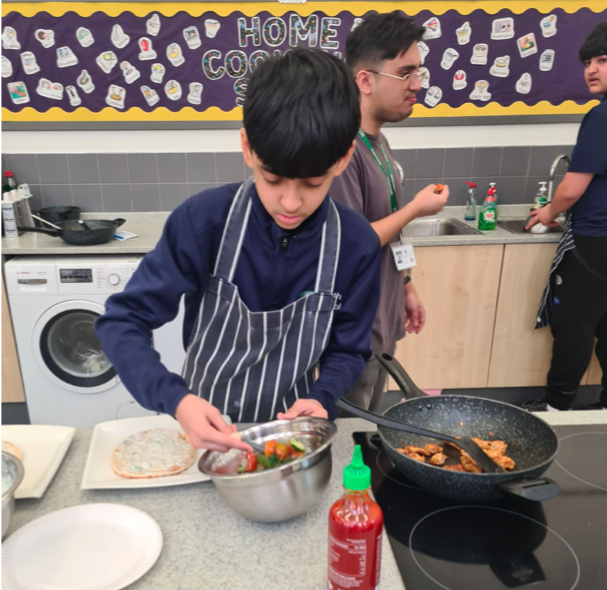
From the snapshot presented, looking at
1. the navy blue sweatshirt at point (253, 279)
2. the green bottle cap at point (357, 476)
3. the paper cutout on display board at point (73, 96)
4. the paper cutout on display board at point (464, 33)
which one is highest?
the paper cutout on display board at point (464, 33)

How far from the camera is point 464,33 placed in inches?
114

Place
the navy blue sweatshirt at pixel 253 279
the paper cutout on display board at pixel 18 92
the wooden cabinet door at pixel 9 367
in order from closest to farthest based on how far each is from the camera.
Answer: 1. the navy blue sweatshirt at pixel 253 279
2. the wooden cabinet door at pixel 9 367
3. the paper cutout on display board at pixel 18 92

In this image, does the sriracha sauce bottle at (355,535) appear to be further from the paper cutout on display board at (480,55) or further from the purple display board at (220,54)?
the paper cutout on display board at (480,55)

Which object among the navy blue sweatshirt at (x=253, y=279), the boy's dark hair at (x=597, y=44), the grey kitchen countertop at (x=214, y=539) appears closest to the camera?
the grey kitchen countertop at (x=214, y=539)

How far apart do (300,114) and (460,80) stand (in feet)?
7.94

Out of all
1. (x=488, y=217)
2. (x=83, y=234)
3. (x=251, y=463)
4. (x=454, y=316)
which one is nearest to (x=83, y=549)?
(x=251, y=463)

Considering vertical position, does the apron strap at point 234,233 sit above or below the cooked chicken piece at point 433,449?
above

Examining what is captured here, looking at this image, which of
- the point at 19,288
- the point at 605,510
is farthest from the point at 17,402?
the point at 605,510

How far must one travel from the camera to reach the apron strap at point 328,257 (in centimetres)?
112

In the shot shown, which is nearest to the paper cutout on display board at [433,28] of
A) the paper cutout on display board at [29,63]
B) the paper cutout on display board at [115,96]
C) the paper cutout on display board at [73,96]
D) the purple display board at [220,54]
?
the purple display board at [220,54]

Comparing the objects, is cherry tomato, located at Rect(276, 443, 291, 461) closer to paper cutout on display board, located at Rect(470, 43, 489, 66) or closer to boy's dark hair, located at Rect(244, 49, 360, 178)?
boy's dark hair, located at Rect(244, 49, 360, 178)

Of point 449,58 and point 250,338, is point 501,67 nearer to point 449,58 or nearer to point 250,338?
point 449,58

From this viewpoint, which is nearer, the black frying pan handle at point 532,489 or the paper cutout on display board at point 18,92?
the black frying pan handle at point 532,489

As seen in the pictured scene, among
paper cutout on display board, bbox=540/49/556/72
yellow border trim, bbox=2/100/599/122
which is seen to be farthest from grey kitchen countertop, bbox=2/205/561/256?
paper cutout on display board, bbox=540/49/556/72
